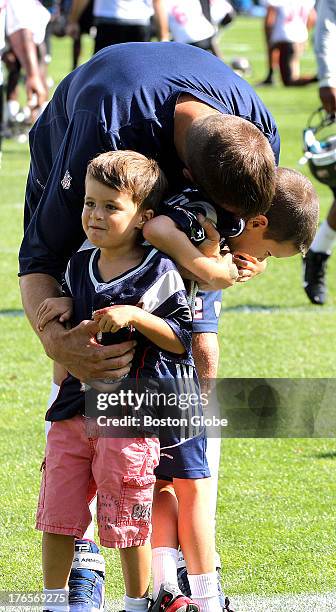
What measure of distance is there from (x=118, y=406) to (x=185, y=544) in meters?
0.45

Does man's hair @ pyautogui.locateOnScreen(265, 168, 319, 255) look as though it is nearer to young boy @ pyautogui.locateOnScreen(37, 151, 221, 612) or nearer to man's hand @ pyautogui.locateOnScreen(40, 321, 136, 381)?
young boy @ pyautogui.locateOnScreen(37, 151, 221, 612)

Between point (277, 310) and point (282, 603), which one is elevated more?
point (282, 603)

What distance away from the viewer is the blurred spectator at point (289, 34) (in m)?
18.2

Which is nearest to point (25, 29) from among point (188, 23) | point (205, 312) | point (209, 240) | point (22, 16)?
point (22, 16)

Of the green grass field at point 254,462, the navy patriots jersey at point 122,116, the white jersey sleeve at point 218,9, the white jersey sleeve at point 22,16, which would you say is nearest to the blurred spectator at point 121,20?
the white jersey sleeve at point 22,16

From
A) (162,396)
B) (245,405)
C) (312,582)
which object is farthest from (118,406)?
(312,582)

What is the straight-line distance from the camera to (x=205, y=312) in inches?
147

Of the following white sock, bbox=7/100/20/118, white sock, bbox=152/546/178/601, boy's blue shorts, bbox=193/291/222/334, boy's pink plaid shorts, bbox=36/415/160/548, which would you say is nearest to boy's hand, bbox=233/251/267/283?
boy's blue shorts, bbox=193/291/222/334

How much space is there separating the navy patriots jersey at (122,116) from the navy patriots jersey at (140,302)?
11 cm

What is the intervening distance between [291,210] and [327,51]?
4869 millimetres

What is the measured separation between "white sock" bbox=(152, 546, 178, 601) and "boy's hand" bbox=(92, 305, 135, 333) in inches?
30.2

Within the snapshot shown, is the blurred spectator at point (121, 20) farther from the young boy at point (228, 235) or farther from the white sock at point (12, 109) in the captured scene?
the young boy at point (228, 235)

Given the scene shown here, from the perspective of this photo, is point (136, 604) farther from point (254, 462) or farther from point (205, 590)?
point (254, 462)

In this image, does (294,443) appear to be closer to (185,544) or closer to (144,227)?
(185,544)
